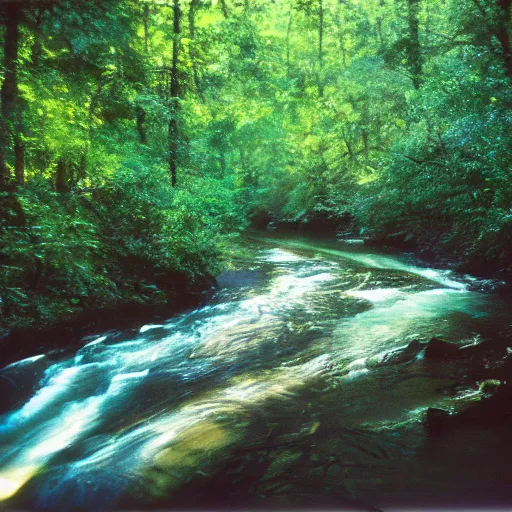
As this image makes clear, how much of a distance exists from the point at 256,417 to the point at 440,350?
8.46 feet

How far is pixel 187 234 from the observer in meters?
9.51

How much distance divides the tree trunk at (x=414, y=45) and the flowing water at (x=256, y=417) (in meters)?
13.4

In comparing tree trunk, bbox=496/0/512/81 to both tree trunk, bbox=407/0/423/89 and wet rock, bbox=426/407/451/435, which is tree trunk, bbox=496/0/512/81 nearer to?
tree trunk, bbox=407/0/423/89

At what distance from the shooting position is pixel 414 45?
17625 millimetres

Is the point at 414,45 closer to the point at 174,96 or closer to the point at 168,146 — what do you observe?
the point at 174,96

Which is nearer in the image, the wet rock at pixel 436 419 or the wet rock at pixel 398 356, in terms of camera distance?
the wet rock at pixel 436 419

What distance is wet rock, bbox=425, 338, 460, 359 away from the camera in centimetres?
525

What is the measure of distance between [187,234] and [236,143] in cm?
2242

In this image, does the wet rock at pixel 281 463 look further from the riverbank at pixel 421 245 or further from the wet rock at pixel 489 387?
the riverbank at pixel 421 245

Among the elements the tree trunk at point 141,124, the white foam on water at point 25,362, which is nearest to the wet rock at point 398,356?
the white foam on water at point 25,362

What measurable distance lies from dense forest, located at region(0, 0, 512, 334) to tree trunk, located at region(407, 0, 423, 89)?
0.19ft

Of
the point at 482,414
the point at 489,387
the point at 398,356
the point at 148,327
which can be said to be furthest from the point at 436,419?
the point at 148,327

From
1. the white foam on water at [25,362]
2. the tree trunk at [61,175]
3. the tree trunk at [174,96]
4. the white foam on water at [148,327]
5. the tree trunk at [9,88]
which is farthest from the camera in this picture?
the tree trunk at [174,96]

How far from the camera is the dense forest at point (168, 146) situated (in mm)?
7375
